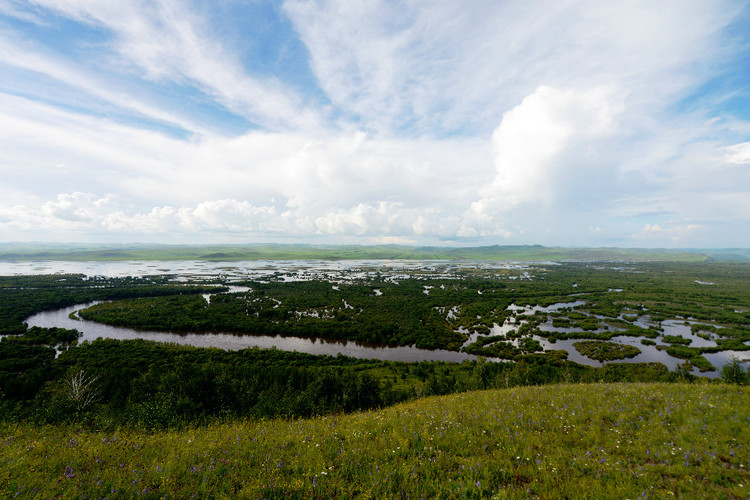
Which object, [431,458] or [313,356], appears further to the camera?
[313,356]

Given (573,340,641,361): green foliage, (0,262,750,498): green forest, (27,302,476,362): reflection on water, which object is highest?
(0,262,750,498): green forest

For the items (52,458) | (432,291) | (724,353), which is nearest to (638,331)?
(724,353)

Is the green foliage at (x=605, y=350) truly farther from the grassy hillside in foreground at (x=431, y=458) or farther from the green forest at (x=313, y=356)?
the grassy hillside in foreground at (x=431, y=458)

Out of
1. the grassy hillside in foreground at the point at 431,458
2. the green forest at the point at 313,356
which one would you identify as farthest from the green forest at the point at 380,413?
the green forest at the point at 313,356

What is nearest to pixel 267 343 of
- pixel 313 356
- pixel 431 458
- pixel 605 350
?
pixel 313 356

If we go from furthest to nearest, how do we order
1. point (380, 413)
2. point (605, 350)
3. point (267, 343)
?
point (267, 343) → point (605, 350) → point (380, 413)

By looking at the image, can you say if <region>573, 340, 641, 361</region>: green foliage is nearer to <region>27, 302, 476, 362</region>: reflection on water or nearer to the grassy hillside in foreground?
<region>27, 302, 476, 362</region>: reflection on water

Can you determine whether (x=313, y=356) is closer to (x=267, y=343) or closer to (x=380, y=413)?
(x=267, y=343)

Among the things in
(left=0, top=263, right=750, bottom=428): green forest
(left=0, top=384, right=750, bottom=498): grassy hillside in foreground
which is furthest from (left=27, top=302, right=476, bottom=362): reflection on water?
(left=0, top=384, right=750, bottom=498): grassy hillside in foreground
